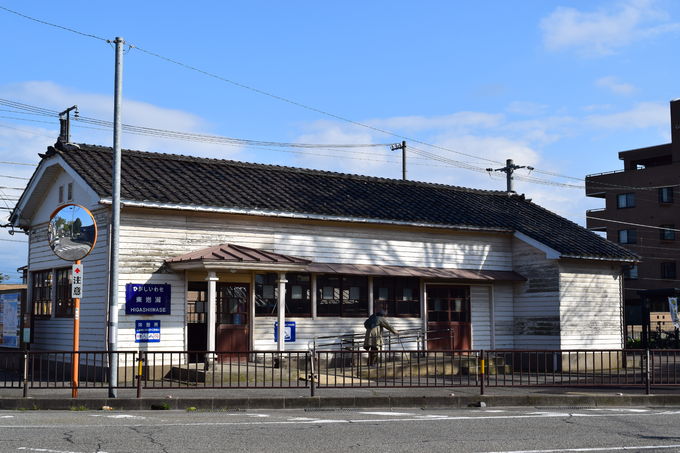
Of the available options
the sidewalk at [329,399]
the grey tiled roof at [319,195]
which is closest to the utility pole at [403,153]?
the grey tiled roof at [319,195]

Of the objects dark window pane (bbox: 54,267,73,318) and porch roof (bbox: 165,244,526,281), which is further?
dark window pane (bbox: 54,267,73,318)

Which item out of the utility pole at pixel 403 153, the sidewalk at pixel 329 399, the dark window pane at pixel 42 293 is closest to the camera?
the sidewalk at pixel 329 399

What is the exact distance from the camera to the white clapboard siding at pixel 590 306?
2575 centimetres

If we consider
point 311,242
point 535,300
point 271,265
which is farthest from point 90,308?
point 535,300

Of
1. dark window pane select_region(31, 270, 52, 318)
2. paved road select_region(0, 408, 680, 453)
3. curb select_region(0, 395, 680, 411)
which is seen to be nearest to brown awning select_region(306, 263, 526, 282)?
curb select_region(0, 395, 680, 411)

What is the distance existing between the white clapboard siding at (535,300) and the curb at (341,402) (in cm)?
935

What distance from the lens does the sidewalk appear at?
14.7 meters

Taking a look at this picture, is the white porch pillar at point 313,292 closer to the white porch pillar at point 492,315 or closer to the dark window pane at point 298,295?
the dark window pane at point 298,295

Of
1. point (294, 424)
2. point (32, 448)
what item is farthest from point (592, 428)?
point (32, 448)

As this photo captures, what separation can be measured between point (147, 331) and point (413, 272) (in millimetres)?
8400

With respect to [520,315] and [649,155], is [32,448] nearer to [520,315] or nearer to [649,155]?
[520,315]

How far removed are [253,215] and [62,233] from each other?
270 inches

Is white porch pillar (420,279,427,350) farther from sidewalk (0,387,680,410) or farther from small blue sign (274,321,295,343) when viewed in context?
sidewalk (0,387,680,410)

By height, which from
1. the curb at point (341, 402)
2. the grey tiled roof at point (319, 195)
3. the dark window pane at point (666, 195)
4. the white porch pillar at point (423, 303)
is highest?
the dark window pane at point (666, 195)
